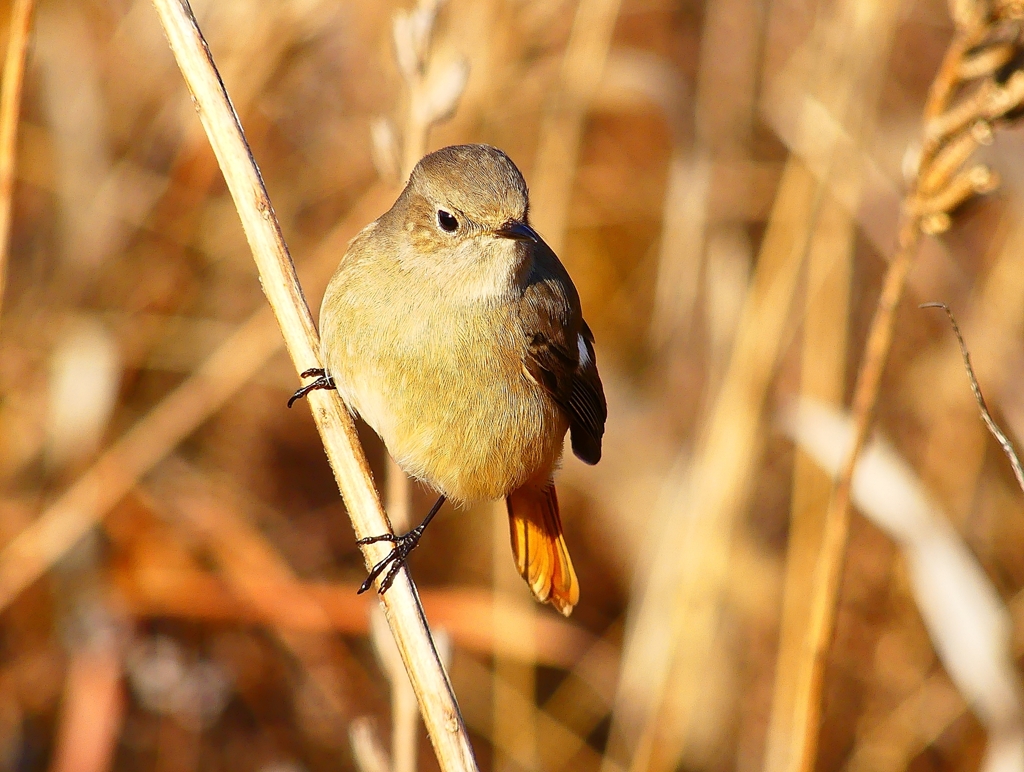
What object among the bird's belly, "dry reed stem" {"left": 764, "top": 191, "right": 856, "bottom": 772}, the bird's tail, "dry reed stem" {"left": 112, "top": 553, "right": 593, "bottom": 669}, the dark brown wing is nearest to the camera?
the bird's belly

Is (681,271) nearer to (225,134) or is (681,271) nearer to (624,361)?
(624,361)

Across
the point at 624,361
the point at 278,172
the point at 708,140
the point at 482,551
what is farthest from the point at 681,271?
the point at 278,172

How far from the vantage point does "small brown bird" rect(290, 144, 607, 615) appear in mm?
2371

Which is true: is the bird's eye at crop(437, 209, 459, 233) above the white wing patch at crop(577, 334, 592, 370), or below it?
above

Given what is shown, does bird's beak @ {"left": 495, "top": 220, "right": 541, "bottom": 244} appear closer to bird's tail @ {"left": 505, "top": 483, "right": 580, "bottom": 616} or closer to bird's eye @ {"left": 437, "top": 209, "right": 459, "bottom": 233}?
bird's eye @ {"left": 437, "top": 209, "right": 459, "bottom": 233}

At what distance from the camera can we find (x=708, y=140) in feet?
13.0

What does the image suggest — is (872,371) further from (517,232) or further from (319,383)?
(319,383)

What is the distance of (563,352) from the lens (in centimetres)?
267

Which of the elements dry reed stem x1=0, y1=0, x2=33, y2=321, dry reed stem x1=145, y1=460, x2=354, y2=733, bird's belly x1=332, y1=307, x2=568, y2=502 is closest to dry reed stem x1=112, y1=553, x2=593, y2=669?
dry reed stem x1=145, y1=460, x2=354, y2=733

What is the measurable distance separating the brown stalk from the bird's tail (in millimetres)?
771

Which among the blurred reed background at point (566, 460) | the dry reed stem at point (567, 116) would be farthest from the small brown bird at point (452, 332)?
the dry reed stem at point (567, 116)

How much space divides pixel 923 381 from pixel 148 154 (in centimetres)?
313

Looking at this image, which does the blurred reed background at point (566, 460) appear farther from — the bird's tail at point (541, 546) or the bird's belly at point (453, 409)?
the bird's belly at point (453, 409)

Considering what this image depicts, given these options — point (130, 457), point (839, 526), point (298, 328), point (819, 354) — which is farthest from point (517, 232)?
point (130, 457)
